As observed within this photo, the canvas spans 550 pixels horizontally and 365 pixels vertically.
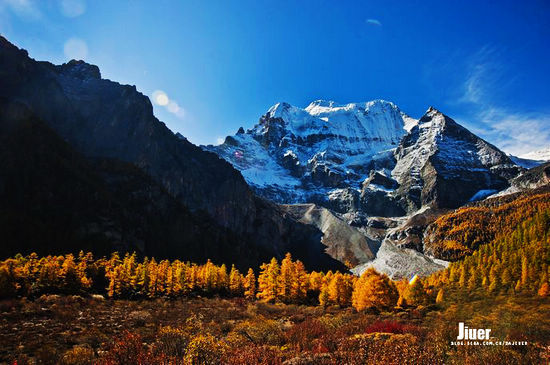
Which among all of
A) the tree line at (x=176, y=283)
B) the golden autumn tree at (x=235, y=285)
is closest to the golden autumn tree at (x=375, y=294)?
the tree line at (x=176, y=283)

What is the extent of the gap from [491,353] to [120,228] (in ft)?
395

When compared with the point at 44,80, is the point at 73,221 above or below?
below

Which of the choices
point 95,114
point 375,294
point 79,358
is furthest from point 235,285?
point 95,114

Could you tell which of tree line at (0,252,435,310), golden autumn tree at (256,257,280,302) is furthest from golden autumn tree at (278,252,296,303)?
golden autumn tree at (256,257,280,302)

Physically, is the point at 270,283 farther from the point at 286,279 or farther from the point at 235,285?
the point at 235,285

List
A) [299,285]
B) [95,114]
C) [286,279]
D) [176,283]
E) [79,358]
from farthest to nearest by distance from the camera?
[95,114], [299,285], [286,279], [176,283], [79,358]

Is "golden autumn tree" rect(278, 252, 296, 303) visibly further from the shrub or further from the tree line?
the shrub

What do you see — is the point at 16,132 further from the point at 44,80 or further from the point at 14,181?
the point at 44,80

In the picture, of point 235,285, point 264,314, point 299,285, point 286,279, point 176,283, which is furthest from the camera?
point 235,285

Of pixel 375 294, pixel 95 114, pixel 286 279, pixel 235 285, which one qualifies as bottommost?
pixel 235 285

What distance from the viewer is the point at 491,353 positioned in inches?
384

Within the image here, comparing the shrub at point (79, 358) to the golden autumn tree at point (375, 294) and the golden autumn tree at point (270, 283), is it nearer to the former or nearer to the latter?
the golden autumn tree at point (375, 294)

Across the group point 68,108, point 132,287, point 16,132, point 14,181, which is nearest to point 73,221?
point 14,181

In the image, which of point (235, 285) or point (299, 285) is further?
point (235, 285)
